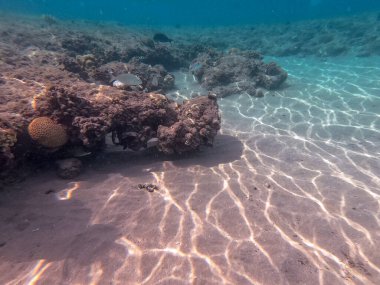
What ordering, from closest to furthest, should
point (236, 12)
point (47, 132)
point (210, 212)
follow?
point (210, 212), point (47, 132), point (236, 12)

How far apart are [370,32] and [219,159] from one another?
2624 cm

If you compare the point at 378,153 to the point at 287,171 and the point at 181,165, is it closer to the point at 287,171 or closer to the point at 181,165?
the point at 287,171

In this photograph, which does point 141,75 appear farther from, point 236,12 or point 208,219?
point 236,12

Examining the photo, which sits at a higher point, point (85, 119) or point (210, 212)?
point (85, 119)

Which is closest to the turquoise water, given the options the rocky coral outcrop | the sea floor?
the sea floor

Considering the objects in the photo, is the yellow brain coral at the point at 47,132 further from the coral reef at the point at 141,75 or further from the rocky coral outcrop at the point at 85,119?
the coral reef at the point at 141,75

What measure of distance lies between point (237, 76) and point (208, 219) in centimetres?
→ 1031

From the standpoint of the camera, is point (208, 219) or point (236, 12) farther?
point (236, 12)

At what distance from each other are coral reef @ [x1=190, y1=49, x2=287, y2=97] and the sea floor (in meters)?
5.32

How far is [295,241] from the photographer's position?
421 cm

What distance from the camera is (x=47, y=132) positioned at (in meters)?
5.05

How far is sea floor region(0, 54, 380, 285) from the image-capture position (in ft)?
11.8

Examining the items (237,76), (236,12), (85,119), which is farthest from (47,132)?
(236,12)

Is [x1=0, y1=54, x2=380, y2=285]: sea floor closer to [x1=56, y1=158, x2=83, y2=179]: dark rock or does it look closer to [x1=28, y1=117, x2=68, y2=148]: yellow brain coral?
[x1=56, y1=158, x2=83, y2=179]: dark rock
